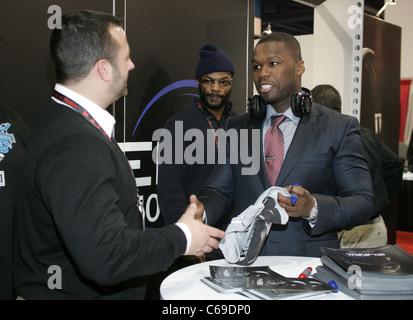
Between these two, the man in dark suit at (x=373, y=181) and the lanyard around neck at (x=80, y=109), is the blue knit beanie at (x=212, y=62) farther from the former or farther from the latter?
the lanyard around neck at (x=80, y=109)

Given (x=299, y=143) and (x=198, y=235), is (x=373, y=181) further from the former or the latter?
(x=198, y=235)

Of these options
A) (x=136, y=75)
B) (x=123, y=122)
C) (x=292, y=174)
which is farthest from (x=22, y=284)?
(x=136, y=75)

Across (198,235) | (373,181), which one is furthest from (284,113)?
(373,181)

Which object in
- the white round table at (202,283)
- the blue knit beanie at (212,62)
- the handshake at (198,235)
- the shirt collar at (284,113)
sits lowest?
the white round table at (202,283)

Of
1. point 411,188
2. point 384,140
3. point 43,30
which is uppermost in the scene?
point 43,30

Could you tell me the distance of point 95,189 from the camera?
4.09ft

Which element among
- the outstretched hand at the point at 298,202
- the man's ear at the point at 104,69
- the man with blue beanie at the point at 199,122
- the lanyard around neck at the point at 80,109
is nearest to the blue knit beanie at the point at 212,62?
the man with blue beanie at the point at 199,122

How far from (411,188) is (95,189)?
670 cm

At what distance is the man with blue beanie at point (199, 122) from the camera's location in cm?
303

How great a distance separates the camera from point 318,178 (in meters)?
2.09

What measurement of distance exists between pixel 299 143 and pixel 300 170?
128 millimetres

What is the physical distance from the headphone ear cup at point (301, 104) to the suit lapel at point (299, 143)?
0.04m

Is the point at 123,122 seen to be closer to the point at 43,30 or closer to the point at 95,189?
the point at 43,30

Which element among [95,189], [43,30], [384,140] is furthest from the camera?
[384,140]
